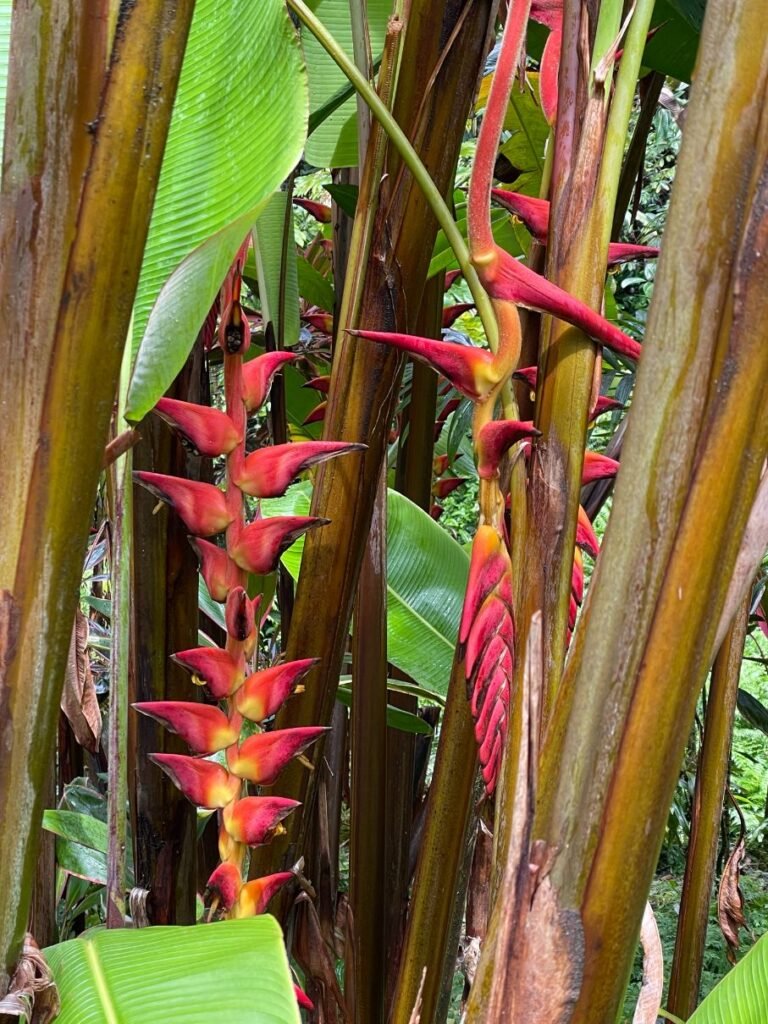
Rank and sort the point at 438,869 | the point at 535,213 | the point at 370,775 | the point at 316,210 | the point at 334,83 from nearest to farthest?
the point at 535,213
the point at 438,869
the point at 370,775
the point at 334,83
the point at 316,210

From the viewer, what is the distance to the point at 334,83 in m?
0.72

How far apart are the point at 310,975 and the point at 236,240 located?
17.5 inches

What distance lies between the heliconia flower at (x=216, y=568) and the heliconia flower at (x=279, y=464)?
0.03 metres

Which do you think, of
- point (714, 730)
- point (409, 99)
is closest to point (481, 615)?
point (409, 99)

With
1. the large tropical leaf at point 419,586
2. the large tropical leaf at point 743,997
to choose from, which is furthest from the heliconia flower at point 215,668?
the large tropical leaf at point 419,586

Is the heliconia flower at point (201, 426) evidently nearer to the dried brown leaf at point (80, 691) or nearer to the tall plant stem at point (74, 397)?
the tall plant stem at point (74, 397)

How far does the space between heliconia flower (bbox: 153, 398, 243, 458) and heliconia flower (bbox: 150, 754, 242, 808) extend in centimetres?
12

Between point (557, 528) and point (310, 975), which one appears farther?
point (310, 975)

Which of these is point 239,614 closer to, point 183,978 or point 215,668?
point 215,668

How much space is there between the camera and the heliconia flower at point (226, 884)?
1.22 feet

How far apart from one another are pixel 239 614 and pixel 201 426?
0.24 ft

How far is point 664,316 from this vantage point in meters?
0.24

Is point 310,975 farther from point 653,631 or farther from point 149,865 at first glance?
point 653,631

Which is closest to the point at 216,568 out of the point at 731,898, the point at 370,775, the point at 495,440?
the point at 495,440
